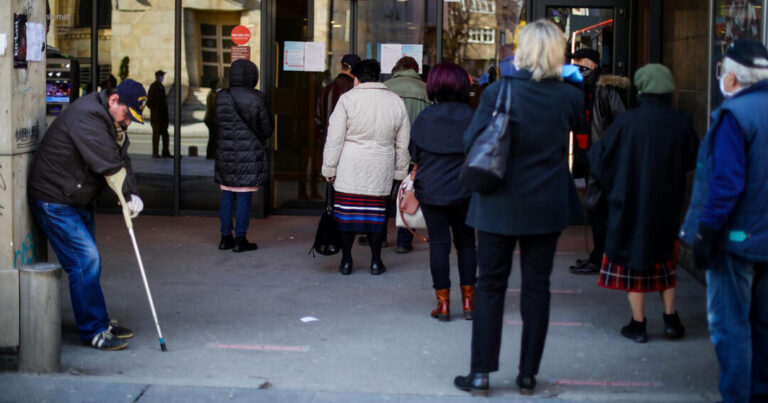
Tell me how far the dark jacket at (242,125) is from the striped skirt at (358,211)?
154 centimetres

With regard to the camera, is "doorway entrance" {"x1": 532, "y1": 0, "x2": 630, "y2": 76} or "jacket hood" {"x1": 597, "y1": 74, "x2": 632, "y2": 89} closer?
"jacket hood" {"x1": 597, "y1": 74, "x2": 632, "y2": 89}

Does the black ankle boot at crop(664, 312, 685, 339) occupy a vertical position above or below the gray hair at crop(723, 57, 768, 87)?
below

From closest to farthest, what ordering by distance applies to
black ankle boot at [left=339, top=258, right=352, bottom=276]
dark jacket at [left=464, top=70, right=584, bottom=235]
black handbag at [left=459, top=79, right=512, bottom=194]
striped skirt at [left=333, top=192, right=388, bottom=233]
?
black handbag at [left=459, top=79, right=512, bottom=194] → dark jacket at [left=464, top=70, right=584, bottom=235] → striped skirt at [left=333, top=192, right=388, bottom=233] → black ankle boot at [left=339, top=258, right=352, bottom=276]

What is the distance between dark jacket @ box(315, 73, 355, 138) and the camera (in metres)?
9.59

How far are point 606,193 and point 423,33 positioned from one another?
515cm

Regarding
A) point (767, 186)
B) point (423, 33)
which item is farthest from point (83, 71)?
point (767, 186)

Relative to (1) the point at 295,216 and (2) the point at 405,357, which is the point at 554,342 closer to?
(2) the point at 405,357

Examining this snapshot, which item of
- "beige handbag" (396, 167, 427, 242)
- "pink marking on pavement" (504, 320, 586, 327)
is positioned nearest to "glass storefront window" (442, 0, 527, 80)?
"beige handbag" (396, 167, 427, 242)

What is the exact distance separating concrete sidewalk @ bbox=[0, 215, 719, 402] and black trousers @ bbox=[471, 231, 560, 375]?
0.87 feet

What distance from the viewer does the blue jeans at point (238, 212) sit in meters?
9.28

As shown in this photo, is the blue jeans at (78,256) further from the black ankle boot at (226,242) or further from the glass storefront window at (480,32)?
the glass storefront window at (480,32)

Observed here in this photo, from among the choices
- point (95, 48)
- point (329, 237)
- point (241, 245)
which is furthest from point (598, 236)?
point (95, 48)

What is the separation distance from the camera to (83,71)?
37.4 ft

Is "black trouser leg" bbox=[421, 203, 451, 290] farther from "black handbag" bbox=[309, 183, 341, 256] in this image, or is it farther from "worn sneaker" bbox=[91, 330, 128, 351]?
"worn sneaker" bbox=[91, 330, 128, 351]
